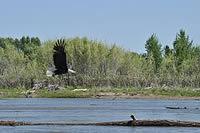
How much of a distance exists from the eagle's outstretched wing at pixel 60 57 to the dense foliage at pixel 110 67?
52486mm

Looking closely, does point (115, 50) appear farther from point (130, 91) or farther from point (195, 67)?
point (130, 91)

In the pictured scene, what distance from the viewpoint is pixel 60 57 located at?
25922 mm

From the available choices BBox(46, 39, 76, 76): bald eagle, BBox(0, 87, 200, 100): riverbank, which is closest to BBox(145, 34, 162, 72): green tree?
BBox(0, 87, 200, 100): riverbank

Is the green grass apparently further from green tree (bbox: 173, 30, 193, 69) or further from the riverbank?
green tree (bbox: 173, 30, 193, 69)

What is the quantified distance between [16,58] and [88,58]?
15.6 meters

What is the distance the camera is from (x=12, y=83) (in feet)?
296

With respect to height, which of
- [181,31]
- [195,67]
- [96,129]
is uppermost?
[181,31]

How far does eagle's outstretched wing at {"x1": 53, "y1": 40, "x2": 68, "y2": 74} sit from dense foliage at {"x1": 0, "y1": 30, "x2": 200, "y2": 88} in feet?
172

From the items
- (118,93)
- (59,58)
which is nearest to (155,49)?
(118,93)

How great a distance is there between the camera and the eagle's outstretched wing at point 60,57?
84.8ft

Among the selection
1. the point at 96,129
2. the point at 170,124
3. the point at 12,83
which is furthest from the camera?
the point at 12,83

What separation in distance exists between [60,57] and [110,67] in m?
68.6

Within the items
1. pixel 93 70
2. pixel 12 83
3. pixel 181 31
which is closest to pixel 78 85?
pixel 93 70

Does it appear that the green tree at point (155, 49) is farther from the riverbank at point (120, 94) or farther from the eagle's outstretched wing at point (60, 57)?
the eagle's outstretched wing at point (60, 57)
